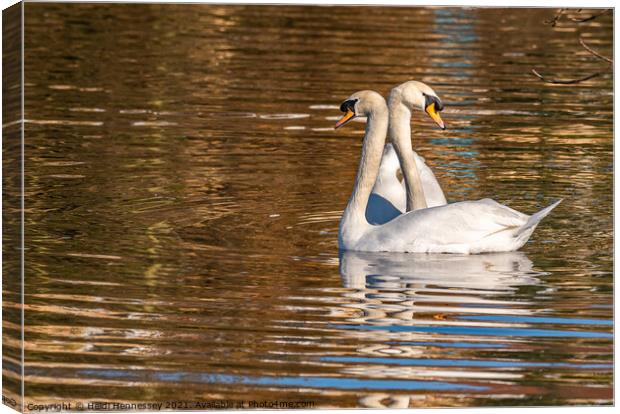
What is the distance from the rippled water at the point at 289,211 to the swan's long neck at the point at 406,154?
25.5 inches

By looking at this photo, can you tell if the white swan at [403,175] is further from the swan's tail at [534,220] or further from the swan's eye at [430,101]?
the swan's tail at [534,220]

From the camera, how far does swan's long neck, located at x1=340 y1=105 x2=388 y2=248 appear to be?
13.3m

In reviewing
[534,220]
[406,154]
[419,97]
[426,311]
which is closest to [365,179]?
[406,154]

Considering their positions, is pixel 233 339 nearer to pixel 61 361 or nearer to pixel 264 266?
pixel 61 361

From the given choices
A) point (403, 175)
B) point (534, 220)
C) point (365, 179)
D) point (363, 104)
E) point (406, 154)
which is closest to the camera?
point (534, 220)

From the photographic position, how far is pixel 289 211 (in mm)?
14500

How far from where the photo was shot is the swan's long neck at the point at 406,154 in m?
13.7

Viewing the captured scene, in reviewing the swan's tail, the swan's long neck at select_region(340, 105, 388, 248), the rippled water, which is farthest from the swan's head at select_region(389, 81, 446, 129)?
the swan's tail

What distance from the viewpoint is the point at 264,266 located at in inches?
498

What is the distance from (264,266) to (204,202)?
6.82ft

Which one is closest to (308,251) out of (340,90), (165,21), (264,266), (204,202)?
(264,266)

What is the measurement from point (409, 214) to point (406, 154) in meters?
0.78

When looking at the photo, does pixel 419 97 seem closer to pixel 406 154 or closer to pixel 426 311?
pixel 406 154

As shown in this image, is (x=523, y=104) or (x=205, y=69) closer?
(x=523, y=104)
